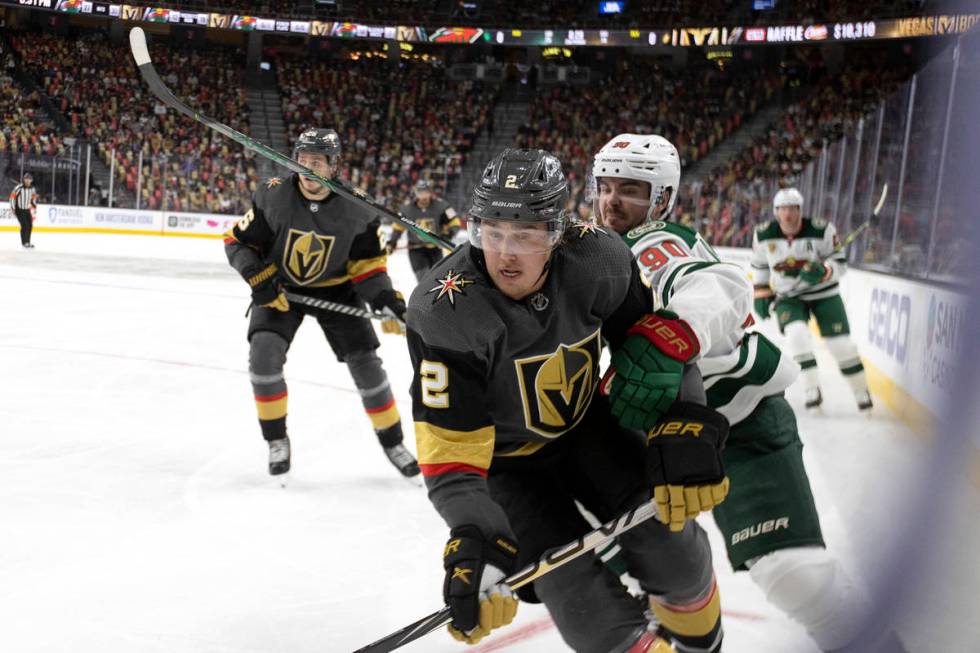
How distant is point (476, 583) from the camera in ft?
5.08

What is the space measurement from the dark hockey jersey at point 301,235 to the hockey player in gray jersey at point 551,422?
1.91m

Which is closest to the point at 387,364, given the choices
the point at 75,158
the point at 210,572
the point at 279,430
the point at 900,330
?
the point at 279,430

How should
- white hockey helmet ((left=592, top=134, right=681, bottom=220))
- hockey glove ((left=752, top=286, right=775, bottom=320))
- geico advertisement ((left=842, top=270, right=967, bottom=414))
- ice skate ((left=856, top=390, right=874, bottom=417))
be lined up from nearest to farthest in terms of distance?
white hockey helmet ((left=592, top=134, right=681, bottom=220))
geico advertisement ((left=842, top=270, right=967, bottom=414))
ice skate ((left=856, top=390, right=874, bottom=417))
hockey glove ((left=752, top=286, right=775, bottom=320))

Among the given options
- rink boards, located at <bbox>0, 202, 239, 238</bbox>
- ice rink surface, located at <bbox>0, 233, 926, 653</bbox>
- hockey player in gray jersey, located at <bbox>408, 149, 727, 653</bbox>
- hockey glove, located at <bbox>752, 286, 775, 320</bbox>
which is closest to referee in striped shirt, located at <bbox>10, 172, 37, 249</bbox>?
rink boards, located at <bbox>0, 202, 239, 238</bbox>

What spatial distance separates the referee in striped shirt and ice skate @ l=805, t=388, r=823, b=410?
36.1 ft

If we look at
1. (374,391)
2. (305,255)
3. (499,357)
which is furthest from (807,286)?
(499,357)

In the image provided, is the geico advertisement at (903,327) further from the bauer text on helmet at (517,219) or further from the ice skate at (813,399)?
the bauer text on helmet at (517,219)

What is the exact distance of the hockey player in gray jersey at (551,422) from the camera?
66.0 inches

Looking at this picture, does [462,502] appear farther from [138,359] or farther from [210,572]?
[138,359]

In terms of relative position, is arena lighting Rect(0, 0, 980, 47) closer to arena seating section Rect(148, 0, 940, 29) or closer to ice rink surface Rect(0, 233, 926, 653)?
arena seating section Rect(148, 0, 940, 29)

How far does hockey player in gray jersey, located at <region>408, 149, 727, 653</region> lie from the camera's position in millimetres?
1676

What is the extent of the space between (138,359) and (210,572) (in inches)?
135

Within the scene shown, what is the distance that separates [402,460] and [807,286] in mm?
2916

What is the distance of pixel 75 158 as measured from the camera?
1507 cm
